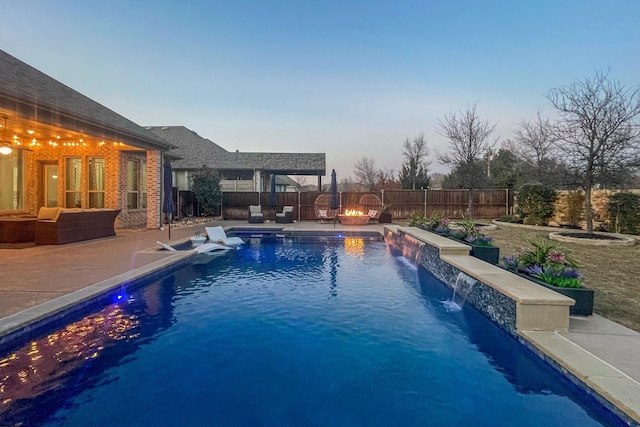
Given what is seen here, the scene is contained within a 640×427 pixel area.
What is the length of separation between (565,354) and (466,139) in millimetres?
14857

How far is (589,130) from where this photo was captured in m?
10.9

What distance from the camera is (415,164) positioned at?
3166 centimetres

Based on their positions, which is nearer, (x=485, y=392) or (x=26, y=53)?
(x=485, y=392)

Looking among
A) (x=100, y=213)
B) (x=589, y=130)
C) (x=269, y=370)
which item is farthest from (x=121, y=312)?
(x=589, y=130)

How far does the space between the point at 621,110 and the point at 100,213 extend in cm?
1552

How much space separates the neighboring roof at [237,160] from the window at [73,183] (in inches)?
379

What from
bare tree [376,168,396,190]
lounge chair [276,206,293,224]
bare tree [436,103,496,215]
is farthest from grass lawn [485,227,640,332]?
bare tree [376,168,396,190]

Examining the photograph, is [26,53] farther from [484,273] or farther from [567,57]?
[567,57]

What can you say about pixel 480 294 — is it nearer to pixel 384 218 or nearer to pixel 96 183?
pixel 384 218

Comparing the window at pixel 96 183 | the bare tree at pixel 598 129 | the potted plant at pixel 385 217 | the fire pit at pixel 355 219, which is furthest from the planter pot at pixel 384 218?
the window at pixel 96 183

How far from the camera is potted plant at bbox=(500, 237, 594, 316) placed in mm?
4035

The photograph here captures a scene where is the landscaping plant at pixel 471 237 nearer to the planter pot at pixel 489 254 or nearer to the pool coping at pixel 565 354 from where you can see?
the planter pot at pixel 489 254

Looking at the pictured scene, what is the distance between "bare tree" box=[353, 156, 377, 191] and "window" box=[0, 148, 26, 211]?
113 ft

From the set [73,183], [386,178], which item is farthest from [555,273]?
[386,178]
